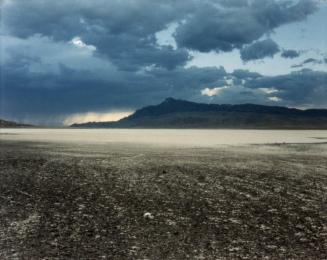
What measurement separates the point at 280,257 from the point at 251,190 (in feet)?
30.6

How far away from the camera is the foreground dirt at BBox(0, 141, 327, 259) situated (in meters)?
11.0

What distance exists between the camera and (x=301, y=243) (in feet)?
38.7

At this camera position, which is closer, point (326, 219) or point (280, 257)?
point (280, 257)

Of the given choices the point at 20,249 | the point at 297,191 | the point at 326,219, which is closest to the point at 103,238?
the point at 20,249

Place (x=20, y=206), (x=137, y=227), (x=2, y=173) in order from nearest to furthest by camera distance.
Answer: (x=137, y=227), (x=20, y=206), (x=2, y=173)

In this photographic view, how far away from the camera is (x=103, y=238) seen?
39.1ft

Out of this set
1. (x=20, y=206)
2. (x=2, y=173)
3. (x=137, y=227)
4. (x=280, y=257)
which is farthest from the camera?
→ (x=2, y=173)

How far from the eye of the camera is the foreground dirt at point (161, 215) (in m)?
11.0

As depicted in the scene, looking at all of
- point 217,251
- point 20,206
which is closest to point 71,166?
point 20,206

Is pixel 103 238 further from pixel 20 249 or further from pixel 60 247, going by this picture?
pixel 20 249

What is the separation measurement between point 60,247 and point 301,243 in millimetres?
6475

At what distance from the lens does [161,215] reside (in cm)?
1461

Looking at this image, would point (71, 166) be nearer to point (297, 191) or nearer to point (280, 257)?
point (297, 191)

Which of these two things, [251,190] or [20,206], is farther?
[251,190]
